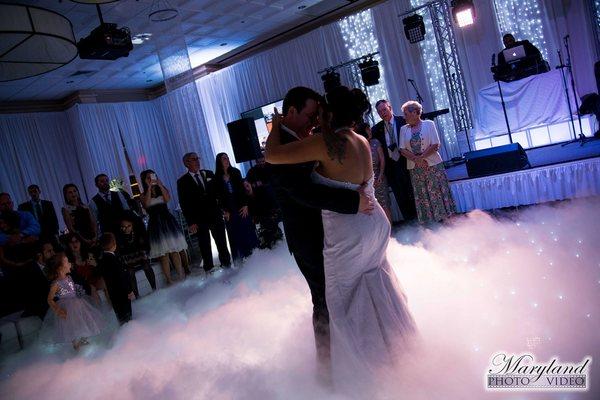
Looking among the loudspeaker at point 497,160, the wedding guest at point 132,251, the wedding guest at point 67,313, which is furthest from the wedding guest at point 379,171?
the wedding guest at point 67,313

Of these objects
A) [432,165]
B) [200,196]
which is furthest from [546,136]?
[200,196]

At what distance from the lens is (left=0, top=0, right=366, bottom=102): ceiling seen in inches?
254

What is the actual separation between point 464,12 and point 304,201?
21.1 ft

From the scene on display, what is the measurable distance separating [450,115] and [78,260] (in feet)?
21.0

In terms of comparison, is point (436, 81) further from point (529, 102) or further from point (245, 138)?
point (245, 138)

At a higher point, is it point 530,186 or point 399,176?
point 399,176

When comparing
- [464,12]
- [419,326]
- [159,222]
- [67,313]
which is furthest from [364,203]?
[464,12]

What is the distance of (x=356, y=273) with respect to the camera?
2088mm

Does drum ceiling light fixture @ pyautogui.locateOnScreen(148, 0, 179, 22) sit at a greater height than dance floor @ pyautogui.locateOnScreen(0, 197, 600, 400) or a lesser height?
greater

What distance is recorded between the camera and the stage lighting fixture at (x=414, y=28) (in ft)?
25.1

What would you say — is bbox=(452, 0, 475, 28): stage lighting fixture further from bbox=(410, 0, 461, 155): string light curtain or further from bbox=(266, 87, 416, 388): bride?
bbox=(266, 87, 416, 388): bride

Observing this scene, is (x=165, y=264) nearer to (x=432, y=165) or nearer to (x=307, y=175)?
(x=432, y=165)

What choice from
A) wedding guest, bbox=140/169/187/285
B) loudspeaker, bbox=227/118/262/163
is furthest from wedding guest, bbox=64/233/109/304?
loudspeaker, bbox=227/118/262/163

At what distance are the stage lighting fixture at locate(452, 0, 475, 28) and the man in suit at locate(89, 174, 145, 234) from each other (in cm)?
562
